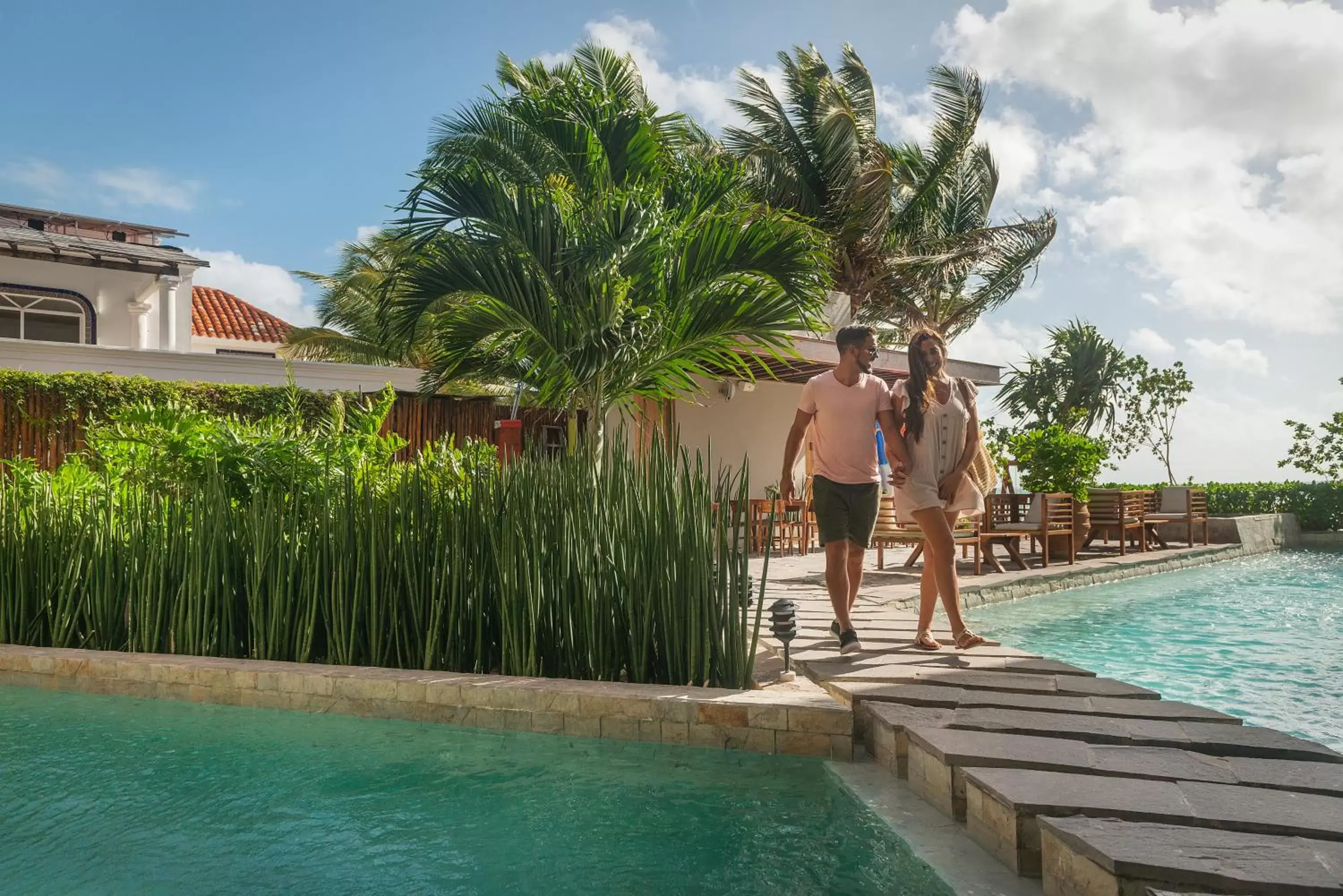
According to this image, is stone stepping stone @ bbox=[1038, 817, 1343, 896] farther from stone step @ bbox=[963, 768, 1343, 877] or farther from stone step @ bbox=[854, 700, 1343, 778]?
stone step @ bbox=[854, 700, 1343, 778]

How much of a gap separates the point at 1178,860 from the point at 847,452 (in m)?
2.40

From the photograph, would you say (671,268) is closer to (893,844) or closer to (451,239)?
(451,239)

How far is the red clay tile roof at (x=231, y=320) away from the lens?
19.1 meters

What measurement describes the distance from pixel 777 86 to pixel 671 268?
12.1 metres

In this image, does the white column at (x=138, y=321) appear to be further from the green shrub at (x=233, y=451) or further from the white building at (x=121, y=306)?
the green shrub at (x=233, y=451)

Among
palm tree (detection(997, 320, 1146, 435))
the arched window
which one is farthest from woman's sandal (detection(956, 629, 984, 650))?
palm tree (detection(997, 320, 1146, 435))

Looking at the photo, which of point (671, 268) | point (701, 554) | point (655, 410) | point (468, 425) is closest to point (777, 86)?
point (655, 410)

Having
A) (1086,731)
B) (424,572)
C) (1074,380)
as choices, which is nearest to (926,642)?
(1086,731)

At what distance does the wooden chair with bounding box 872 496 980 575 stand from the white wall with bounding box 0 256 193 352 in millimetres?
10711

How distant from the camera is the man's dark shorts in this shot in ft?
13.5

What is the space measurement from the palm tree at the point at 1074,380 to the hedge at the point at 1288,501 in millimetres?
11382

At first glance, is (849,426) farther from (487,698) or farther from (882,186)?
(882,186)

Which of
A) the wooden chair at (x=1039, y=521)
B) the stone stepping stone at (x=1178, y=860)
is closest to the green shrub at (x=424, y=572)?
the stone stepping stone at (x=1178, y=860)

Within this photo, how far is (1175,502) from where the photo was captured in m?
12.5
